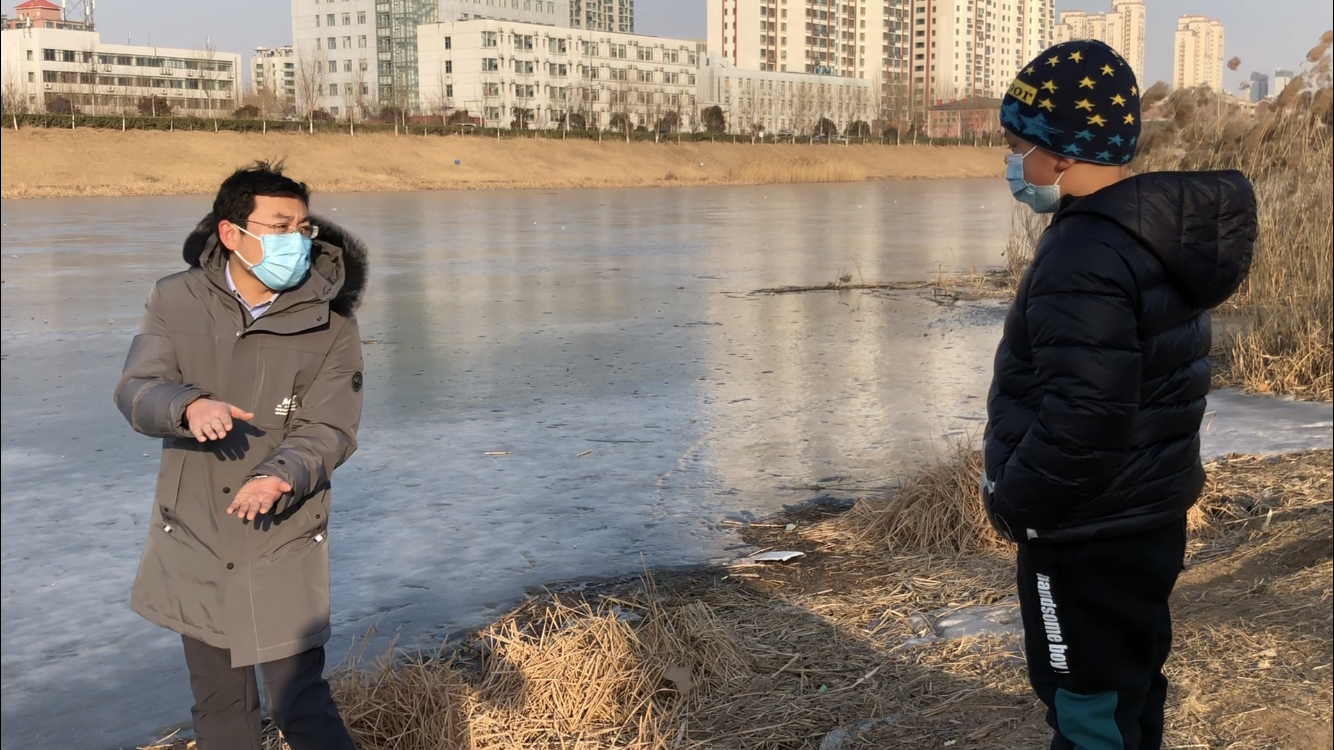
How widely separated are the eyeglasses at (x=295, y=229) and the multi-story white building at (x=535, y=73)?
9657 cm

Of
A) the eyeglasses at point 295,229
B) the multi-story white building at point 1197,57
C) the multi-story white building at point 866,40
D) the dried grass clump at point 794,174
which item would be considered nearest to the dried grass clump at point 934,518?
the eyeglasses at point 295,229

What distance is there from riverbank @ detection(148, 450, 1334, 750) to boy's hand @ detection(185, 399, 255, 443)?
114 centimetres

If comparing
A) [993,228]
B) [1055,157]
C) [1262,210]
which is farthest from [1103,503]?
[993,228]

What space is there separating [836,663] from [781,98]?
115 metres

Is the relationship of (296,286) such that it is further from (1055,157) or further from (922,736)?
(922,736)

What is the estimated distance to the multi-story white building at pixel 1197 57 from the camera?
10055 mm

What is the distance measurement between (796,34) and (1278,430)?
481 feet

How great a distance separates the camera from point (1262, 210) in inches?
401

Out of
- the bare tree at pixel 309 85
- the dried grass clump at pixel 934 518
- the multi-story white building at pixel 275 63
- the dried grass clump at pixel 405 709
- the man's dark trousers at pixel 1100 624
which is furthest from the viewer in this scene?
the multi-story white building at pixel 275 63

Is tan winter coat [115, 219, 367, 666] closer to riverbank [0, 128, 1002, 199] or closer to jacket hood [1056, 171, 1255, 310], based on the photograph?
jacket hood [1056, 171, 1255, 310]

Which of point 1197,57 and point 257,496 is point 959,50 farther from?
point 257,496

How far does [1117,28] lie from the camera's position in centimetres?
1059

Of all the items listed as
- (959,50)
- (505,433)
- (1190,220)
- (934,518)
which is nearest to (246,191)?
(1190,220)

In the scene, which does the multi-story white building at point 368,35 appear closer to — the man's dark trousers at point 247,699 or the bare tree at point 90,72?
the bare tree at point 90,72
